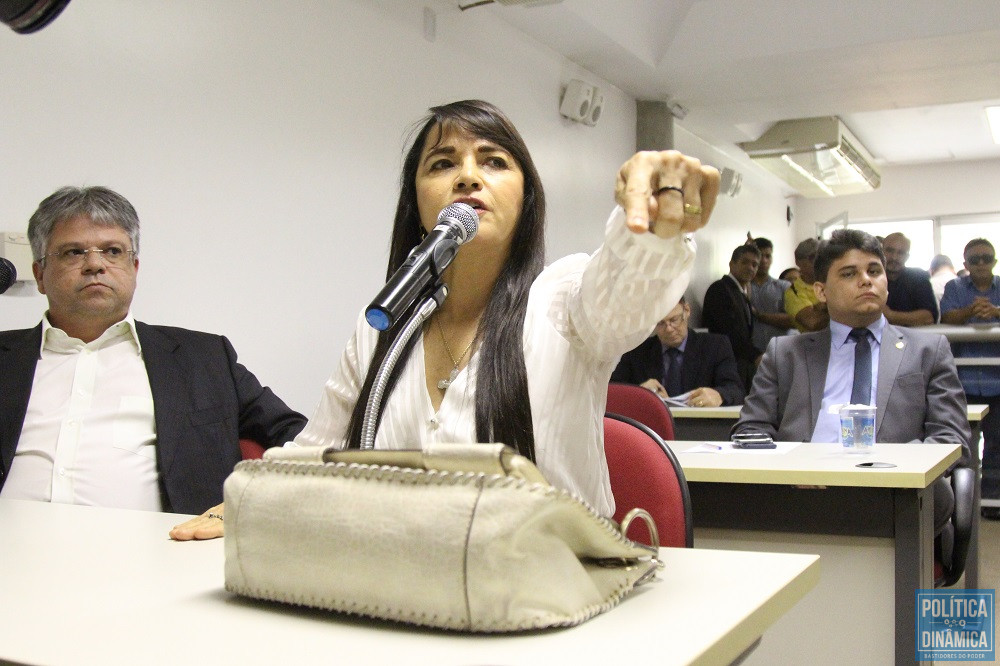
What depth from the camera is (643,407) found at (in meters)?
2.85

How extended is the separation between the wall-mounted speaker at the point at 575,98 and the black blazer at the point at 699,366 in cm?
154

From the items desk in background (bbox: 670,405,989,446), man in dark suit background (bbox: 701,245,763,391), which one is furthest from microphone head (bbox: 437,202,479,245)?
man in dark suit background (bbox: 701,245,763,391)

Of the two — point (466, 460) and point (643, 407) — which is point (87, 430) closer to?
point (643, 407)

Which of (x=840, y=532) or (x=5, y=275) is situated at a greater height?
(x=5, y=275)

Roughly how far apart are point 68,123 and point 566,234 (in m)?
3.29

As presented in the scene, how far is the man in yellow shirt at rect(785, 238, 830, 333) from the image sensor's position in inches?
184

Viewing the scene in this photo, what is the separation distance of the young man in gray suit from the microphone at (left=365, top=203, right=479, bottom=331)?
218cm

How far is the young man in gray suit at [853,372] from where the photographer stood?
2850 millimetres

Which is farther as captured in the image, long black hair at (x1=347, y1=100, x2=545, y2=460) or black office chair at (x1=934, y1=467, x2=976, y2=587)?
black office chair at (x1=934, y1=467, x2=976, y2=587)

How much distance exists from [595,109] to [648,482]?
448cm

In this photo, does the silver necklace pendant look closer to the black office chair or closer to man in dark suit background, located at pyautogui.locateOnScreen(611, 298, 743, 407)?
the black office chair

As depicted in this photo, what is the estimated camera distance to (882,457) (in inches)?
90.0

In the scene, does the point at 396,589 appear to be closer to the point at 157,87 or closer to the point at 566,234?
the point at 157,87

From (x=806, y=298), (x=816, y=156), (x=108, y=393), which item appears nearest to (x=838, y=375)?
(x=108, y=393)
